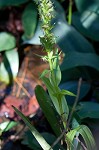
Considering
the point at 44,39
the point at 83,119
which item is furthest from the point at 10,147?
the point at 44,39

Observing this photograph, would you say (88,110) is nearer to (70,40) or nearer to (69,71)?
(69,71)

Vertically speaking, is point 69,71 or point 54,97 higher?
point 54,97

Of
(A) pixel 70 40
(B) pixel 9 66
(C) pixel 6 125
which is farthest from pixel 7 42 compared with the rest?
(C) pixel 6 125

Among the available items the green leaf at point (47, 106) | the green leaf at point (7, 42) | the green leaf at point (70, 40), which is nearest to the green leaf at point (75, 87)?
the green leaf at point (70, 40)

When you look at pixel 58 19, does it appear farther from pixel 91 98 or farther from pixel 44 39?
pixel 44 39

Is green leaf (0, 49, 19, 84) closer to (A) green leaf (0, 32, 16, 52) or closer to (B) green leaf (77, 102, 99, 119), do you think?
(A) green leaf (0, 32, 16, 52)

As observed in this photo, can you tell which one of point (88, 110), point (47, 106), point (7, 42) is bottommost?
point (88, 110)

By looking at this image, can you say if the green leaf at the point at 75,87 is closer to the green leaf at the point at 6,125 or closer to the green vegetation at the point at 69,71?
the green vegetation at the point at 69,71

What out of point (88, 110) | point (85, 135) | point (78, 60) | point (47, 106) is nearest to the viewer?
point (85, 135)
